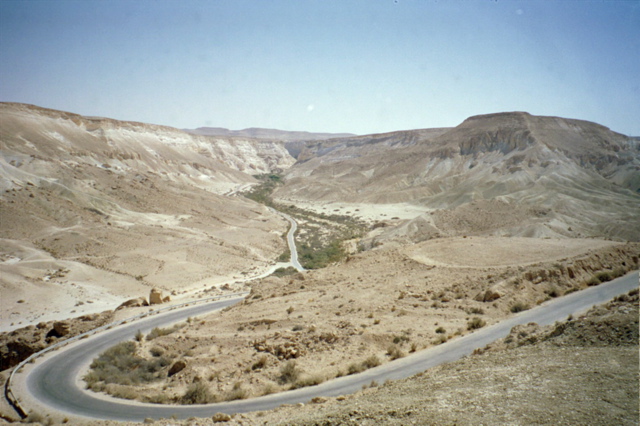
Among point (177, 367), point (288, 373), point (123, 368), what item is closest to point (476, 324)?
point (288, 373)

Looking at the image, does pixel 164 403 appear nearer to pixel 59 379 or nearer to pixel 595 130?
pixel 59 379

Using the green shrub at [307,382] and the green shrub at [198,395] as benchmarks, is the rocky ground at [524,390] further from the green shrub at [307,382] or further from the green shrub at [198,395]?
the green shrub at [198,395]

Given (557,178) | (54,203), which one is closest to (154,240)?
(54,203)

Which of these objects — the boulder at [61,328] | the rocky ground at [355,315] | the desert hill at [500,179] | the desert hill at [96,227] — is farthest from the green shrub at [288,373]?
the desert hill at [500,179]

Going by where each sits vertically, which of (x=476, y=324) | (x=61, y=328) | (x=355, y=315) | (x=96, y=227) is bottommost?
(x=61, y=328)

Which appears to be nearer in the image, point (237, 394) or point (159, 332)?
point (237, 394)

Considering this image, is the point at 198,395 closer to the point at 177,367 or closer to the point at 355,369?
the point at 177,367
